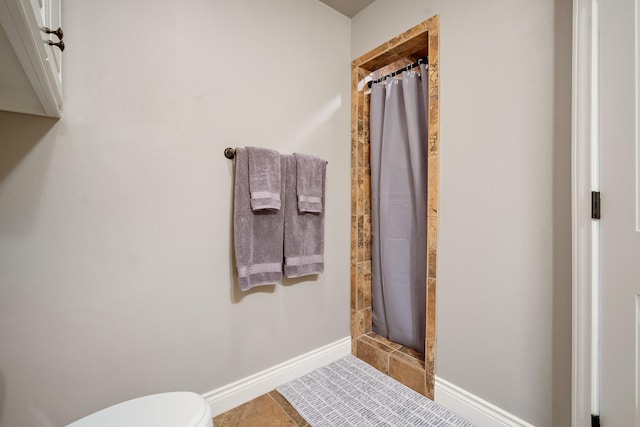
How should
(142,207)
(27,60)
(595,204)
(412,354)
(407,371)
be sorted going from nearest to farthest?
(27,60), (595,204), (142,207), (407,371), (412,354)

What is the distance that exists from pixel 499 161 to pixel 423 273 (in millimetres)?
767

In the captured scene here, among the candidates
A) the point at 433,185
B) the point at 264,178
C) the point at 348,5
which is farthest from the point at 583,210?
the point at 348,5

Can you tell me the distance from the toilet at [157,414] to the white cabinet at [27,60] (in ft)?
3.15

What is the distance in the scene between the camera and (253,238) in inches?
58.2

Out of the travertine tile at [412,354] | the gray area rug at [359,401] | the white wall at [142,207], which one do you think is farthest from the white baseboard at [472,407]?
the white wall at [142,207]

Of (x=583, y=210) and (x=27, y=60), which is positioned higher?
(x=27, y=60)

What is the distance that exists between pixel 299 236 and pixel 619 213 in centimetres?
132

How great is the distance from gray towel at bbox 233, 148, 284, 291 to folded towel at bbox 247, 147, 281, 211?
0.10 feet

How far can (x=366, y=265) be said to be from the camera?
2.01 meters

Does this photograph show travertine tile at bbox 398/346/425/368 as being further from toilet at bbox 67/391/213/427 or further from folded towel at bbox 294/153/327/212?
toilet at bbox 67/391/213/427

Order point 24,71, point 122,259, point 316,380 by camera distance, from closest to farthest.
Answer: point 24,71 → point 122,259 → point 316,380

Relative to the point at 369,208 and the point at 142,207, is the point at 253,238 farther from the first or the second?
the point at 369,208

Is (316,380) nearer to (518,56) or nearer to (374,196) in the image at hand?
(374,196)

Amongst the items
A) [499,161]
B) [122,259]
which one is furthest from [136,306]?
[499,161]
